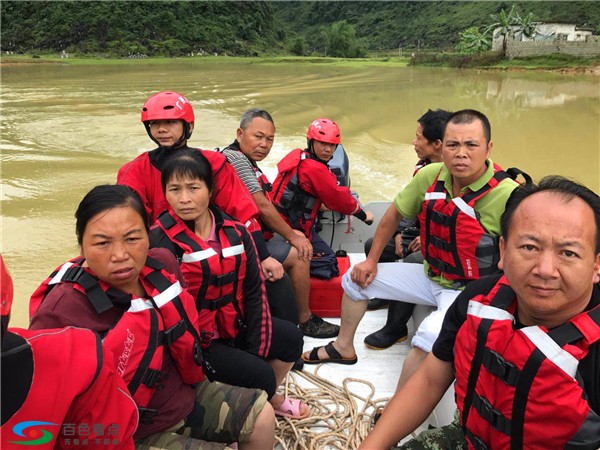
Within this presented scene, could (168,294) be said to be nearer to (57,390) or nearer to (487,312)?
(57,390)

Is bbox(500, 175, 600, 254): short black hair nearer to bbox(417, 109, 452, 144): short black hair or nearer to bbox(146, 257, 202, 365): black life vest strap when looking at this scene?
bbox(146, 257, 202, 365): black life vest strap

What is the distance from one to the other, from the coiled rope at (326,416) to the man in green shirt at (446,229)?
0.30 metres

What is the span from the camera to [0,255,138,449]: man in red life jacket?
91cm

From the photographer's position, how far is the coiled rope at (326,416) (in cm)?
210

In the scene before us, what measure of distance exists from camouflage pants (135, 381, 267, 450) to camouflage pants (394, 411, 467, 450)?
1.73 ft

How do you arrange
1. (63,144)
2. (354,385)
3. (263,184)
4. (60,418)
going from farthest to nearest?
(63,144) → (263,184) → (354,385) → (60,418)

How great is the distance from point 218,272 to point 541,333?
119 centimetres

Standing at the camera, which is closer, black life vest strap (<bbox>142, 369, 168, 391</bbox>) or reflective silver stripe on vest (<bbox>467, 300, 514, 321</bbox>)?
reflective silver stripe on vest (<bbox>467, 300, 514, 321</bbox>)

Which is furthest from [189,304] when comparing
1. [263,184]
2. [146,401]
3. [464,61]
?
[464,61]

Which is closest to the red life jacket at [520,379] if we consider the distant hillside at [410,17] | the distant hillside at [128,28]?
the distant hillside at [128,28]

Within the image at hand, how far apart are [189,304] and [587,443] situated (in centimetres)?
122

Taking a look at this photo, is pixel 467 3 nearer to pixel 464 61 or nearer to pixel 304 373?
pixel 464 61

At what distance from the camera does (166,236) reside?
195cm

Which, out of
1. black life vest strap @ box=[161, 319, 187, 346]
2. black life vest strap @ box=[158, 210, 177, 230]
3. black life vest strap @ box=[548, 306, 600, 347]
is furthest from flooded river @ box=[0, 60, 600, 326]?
black life vest strap @ box=[548, 306, 600, 347]
